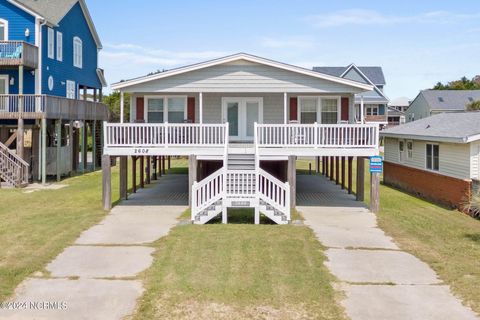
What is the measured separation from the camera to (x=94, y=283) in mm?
10039

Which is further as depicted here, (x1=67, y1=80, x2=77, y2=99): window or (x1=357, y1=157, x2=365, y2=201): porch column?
(x1=67, y1=80, x2=77, y2=99): window

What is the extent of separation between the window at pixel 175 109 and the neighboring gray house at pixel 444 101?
5651 cm

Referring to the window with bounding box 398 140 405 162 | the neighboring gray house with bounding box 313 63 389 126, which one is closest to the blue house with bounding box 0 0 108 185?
the window with bounding box 398 140 405 162

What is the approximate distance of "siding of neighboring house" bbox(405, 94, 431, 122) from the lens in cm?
7334

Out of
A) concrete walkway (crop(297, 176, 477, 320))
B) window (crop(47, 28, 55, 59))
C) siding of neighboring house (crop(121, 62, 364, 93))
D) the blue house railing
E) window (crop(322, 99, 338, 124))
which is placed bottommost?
concrete walkway (crop(297, 176, 477, 320))

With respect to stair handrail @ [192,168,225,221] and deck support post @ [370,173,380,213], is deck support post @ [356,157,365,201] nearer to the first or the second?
deck support post @ [370,173,380,213]

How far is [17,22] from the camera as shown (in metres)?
29.7

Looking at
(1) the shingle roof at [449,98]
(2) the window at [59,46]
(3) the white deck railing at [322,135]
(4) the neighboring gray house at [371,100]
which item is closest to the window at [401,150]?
(3) the white deck railing at [322,135]

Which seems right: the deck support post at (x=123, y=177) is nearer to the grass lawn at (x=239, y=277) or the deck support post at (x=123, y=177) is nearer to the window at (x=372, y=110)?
the grass lawn at (x=239, y=277)

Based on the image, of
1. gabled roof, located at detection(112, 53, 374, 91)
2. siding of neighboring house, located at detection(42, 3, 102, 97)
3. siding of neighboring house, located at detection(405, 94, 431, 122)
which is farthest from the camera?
siding of neighboring house, located at detection(405, 94, 431, 122)

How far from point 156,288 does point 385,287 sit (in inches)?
170

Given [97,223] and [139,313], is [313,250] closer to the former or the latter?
[139,313]

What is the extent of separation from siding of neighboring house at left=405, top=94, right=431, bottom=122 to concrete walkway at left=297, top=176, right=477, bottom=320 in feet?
196

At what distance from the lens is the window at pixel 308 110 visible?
2259 cm
